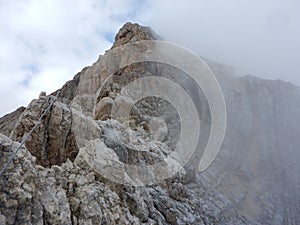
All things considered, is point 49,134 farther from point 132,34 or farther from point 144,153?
point 132,34

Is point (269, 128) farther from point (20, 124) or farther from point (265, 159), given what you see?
point (20, 124)

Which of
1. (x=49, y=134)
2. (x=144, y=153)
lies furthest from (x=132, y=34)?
(x=49, y=134)

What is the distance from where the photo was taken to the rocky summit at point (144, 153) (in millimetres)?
11602

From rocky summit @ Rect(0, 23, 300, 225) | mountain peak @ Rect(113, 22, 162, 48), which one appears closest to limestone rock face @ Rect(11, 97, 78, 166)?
rocky summit @ Rect(0, 23, 300, 225)

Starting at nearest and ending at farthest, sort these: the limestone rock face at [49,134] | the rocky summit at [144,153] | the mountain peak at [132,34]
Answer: the rocky summit at [144,153] < the limestone rock face at [49,134] < the mountain peak at [132,34]

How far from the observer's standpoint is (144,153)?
21719 millimetres

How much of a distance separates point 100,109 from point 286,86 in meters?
38.6

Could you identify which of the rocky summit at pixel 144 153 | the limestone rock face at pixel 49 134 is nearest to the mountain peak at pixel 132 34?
the rocky summit at pixel 144 153

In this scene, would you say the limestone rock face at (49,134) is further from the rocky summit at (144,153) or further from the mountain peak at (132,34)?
the mountain peak at (132,34)

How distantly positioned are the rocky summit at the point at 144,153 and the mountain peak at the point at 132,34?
0.15 m

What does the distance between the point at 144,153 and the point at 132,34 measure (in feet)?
80.9

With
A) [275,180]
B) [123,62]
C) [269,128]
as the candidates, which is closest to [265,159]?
[275,180]

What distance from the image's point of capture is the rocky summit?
457 inches

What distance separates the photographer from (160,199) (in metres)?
19.2
